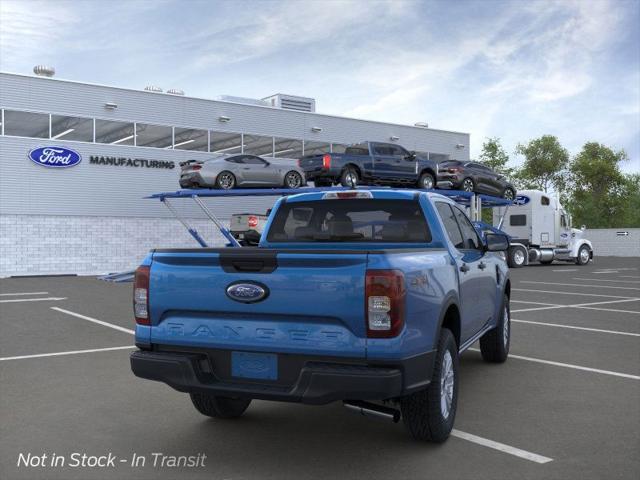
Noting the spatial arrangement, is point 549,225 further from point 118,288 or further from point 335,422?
point 335,422

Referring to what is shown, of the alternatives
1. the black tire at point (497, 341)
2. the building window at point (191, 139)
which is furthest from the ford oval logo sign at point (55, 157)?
the black tire at point (497, 341)

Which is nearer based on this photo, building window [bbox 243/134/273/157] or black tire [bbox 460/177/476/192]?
black tire [bbox 460/177/476/192]

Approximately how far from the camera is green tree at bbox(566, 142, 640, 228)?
7144 cm

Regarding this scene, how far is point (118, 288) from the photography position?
1966cm

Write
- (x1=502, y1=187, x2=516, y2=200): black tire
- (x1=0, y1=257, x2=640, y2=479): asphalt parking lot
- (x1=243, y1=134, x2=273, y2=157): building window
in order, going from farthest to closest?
(x1=243, y1=134, x2=273, y2=157): building window
(x1=502, y1=187, x2=516, y2=200): black tire
(x1=0, y1=257, x2=640, y2=479): asphalt parking lot

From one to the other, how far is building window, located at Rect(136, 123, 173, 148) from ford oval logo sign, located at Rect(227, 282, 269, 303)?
26423 mm

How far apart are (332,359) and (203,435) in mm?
1541

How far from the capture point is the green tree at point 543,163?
73.8 meters

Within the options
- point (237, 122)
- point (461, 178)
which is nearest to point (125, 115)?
point (237, 122)

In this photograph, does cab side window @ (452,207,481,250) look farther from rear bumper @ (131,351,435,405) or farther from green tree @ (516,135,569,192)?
green tree @ (516,135,569,192)

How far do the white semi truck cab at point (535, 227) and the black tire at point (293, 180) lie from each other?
1077cm

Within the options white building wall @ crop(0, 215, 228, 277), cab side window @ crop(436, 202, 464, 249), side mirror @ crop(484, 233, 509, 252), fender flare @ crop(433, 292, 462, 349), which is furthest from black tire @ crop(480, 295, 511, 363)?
white building wall @ crop(0, 215, 228, 277)

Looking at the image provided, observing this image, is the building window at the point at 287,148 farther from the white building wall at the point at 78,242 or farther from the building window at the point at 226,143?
the white building wall at the point at 78,242

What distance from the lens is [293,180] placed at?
25219 mm
